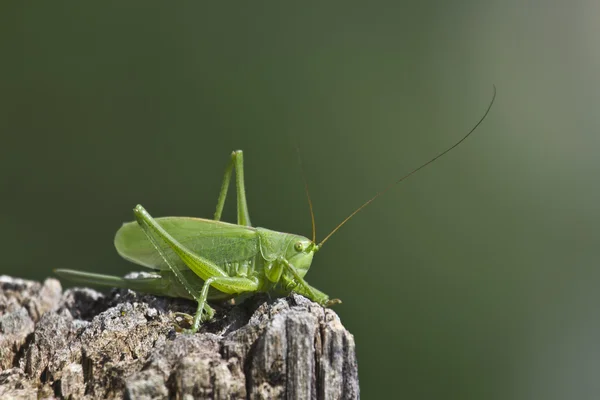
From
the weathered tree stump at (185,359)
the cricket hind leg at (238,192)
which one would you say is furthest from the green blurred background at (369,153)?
the weathered tree stump at (185,359)

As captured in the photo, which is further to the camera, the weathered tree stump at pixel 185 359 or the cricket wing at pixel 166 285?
the cricket wing at pixel 166 285

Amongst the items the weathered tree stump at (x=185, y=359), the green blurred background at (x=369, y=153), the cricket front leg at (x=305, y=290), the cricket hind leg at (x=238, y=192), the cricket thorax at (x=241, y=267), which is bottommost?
the weathered tree stump at (x=185, y=359)

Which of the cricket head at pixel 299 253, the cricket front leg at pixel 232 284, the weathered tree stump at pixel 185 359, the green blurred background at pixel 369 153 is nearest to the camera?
the weathered tree stump at pixel 185 359

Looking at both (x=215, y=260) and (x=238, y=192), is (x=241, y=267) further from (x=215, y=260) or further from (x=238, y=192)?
(x=238, y=192)

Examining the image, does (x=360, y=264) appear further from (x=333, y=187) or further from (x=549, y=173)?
(x=549, y=173)

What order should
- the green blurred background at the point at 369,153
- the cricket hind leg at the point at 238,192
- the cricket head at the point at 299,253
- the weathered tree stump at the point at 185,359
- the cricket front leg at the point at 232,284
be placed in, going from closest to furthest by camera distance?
the weathered tree stump at the point at 185,359, the cricket front leg at the point at 232,284, the cricket head at the point at 299,253, the cricket hind leg at the point at 238,192, the green blurred background at the point at 369,153

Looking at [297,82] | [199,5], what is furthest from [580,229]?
[199,5]

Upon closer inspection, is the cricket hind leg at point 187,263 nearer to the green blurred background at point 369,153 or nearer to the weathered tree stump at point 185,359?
the weathered tree stump at point 185,359

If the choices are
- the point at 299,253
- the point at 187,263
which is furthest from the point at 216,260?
the point at 299,253
